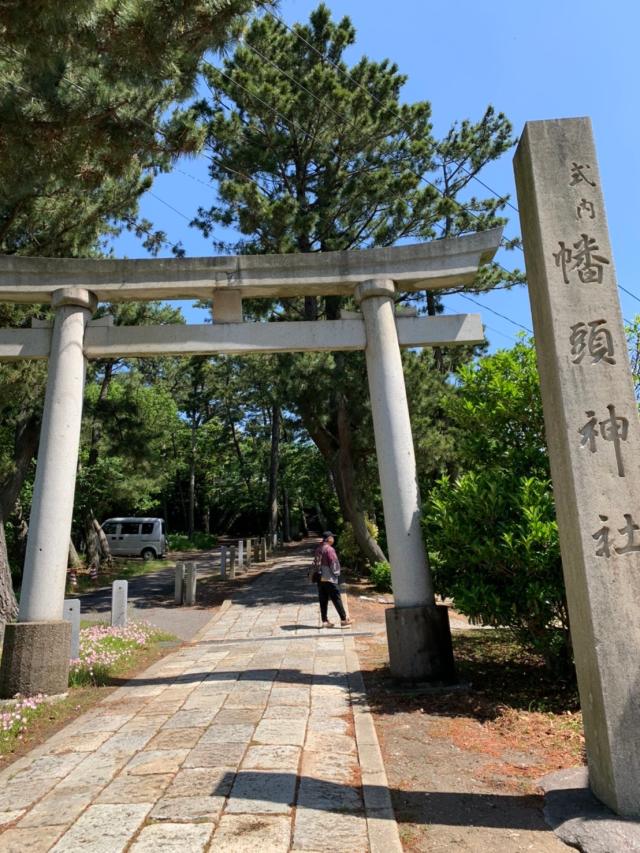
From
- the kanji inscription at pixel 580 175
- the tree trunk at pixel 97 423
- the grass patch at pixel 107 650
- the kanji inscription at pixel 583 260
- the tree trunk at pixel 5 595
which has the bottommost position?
the grass patch at pixel 107 650

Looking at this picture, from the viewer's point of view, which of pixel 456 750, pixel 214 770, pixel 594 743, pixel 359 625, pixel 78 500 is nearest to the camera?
pixel 594 743

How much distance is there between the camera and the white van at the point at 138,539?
1085 inches

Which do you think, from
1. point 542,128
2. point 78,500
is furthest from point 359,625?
point 78,500

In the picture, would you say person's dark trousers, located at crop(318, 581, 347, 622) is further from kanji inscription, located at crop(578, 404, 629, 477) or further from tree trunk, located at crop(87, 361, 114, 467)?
tree trunk, located at crop(87, 361, 114, 467)

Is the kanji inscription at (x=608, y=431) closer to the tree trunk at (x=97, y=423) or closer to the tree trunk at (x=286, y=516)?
the tree trunk at (x=97, y=423)

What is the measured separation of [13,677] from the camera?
226 inches

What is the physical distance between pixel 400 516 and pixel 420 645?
1.31 metres

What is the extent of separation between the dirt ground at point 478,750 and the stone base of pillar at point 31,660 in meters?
3.21

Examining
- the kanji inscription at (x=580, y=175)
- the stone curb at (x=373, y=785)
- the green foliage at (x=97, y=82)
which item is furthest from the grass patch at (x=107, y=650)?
the kanji inscription at (x=580, y=175)

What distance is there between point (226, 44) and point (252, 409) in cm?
3218

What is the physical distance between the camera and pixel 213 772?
12.3 ft

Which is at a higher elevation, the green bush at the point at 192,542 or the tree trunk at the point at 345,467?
the tree trunk at the point at 345,467

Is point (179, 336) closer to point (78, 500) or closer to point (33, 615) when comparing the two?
point (33, 615)

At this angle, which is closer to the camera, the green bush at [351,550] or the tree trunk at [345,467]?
the tree trunk at [345,467]
